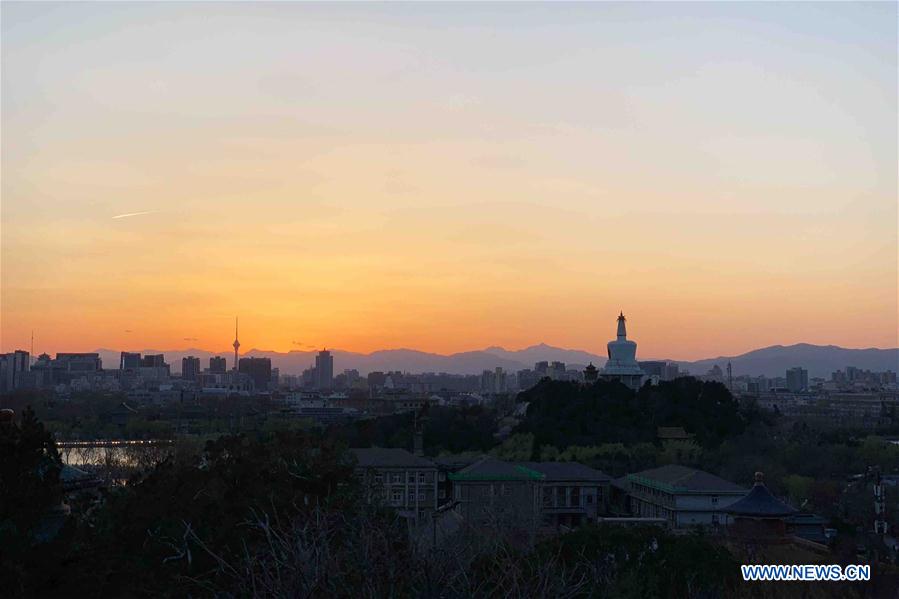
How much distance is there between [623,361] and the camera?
48781mm

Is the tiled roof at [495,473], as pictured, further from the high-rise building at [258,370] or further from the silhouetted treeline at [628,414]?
the high-rise building at [258,370]

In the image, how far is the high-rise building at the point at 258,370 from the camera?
514 ft

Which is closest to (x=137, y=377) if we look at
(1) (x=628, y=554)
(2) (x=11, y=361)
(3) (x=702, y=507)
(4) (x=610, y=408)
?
(2) (x=11, y=361)

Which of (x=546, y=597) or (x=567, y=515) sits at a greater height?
(x=546, y=597)

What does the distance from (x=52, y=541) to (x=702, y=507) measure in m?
17.8

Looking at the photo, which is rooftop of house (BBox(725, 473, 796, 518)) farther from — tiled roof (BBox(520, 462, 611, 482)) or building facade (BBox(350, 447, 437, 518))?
building facade (BBox(350, 447, 437, 518))

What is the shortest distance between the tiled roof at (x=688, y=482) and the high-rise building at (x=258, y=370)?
5211 inches

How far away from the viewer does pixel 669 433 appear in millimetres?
37438

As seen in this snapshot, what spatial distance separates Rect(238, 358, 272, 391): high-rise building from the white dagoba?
111 m

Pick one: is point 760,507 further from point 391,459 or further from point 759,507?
point 391,459

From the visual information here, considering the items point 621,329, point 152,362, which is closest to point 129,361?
point 152,362

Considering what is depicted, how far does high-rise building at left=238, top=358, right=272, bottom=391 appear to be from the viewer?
157m

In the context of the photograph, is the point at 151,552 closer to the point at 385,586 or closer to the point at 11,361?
the point at 385,586

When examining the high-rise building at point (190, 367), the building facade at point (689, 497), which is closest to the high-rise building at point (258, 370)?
the high-rise building at point (190, 367)
